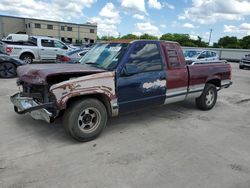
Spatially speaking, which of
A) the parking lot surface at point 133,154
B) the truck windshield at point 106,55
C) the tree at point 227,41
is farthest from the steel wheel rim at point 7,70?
the tree at point 227,41

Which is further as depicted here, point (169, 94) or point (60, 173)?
point (169, 94)

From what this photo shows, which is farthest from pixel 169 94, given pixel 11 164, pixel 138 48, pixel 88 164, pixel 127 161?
pixel 11 164

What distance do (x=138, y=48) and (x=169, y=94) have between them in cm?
129

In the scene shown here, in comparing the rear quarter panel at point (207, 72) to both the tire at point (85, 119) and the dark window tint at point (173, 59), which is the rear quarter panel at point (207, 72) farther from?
the tire at point (85, 119)

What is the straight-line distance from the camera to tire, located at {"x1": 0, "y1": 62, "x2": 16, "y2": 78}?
10328 millimetres

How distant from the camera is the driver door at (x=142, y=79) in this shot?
179 inches

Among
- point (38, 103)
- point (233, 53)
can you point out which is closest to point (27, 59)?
point (38, 103)

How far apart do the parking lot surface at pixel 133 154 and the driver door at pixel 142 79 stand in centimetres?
60

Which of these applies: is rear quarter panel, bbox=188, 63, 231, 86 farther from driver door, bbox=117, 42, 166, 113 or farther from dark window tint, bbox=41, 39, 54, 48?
dark window tint, bbox=41, 39, 54, 48

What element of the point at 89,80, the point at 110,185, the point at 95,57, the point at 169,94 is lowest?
the point at 110,185

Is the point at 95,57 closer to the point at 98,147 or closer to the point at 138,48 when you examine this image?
the point at 138,48

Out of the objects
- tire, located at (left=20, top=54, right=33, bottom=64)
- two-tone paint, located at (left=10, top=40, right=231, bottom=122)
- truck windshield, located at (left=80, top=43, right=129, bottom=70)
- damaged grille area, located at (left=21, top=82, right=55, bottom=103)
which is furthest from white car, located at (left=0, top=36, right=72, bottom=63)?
damaged grille area, located at (left=21, top=82, right=55, bottom=103)

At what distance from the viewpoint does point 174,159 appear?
12.6 ft

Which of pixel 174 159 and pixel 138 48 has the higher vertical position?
pixel 138 48
